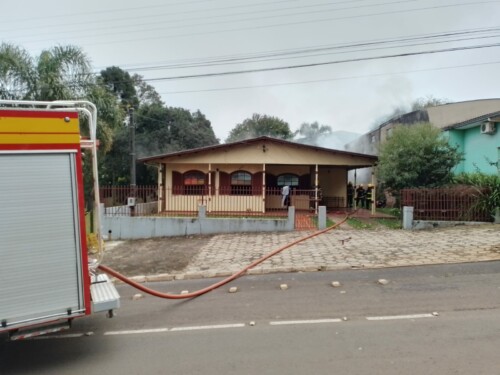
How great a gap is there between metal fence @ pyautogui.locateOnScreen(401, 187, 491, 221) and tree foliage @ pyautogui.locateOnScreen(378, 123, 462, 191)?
168cm

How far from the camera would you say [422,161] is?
1552cm

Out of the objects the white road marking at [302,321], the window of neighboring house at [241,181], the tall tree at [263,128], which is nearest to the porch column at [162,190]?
the window of neighboring house at [241,181]

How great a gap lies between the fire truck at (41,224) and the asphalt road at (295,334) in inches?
24.5

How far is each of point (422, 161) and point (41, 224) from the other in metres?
14.7

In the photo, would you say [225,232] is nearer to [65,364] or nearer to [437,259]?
[437,259]

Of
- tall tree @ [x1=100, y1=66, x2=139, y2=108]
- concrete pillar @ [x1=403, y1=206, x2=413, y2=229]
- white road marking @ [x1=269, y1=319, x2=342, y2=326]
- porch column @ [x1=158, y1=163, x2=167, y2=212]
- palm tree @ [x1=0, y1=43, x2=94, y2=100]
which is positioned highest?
tall tree @ [x1=100, y1=66, x2=139, y2=108]

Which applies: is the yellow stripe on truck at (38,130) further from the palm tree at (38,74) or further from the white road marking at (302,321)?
the palm tree at (38,74)

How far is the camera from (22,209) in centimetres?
398

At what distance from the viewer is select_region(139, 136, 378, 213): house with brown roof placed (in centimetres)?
1930

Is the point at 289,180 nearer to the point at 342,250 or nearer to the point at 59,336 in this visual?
the point at 342,250

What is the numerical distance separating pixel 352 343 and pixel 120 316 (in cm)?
338

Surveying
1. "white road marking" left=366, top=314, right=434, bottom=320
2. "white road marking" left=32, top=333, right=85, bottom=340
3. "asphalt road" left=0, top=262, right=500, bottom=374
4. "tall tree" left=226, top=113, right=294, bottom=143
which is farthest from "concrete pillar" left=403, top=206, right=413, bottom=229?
"tall tree" left=226, top=113, right=294, bottom=143

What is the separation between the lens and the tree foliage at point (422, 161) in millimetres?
15562

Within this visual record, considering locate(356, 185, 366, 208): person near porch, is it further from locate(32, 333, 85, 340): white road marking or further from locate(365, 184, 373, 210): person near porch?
locate(32, 333, 85, 340): white road marking
